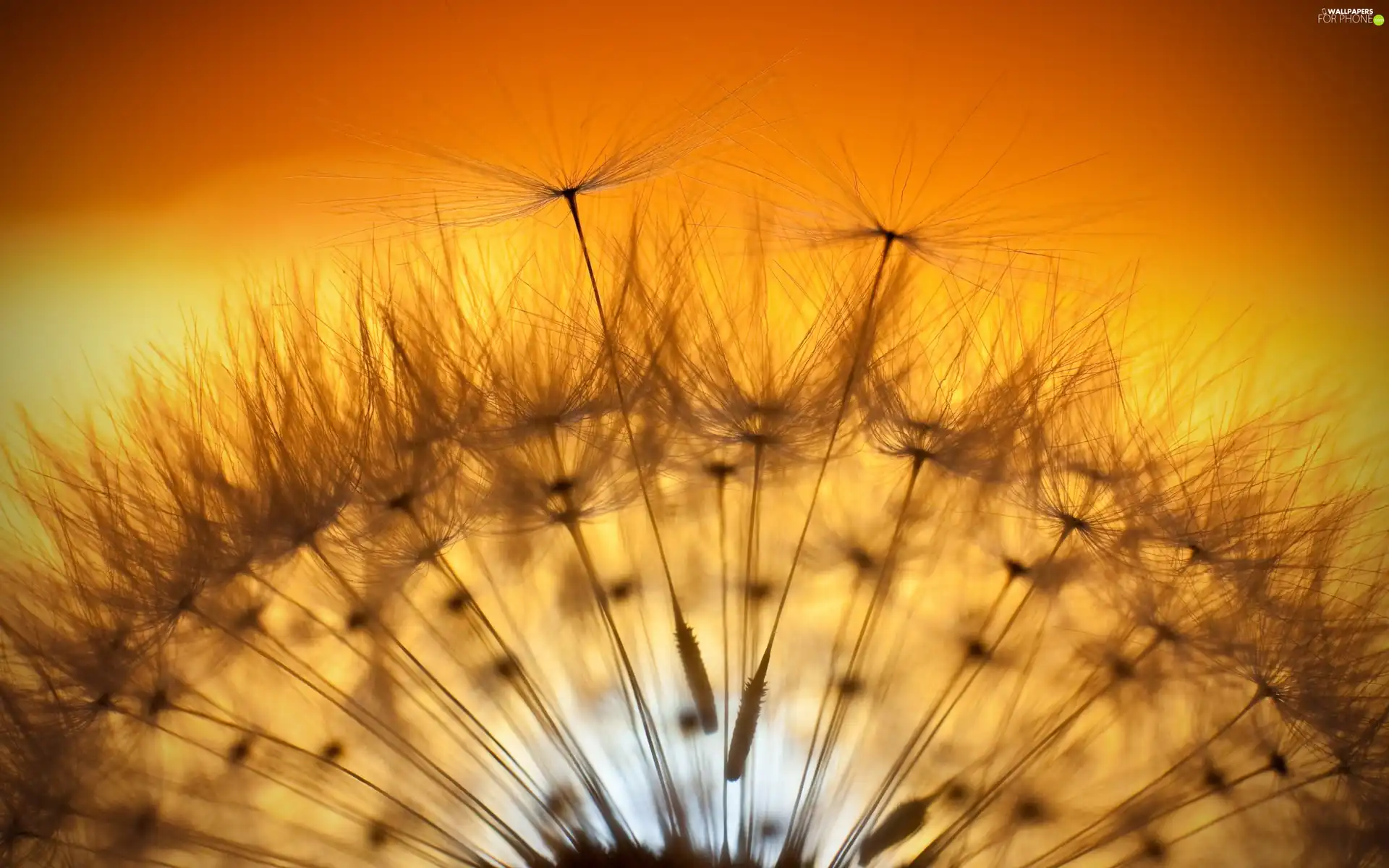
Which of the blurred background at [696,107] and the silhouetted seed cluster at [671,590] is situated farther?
the blurred background at [696,107]

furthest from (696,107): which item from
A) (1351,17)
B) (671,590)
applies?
(1351,17)

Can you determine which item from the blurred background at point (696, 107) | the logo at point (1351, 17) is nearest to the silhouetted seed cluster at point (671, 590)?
the blurred background at point (696, 107)

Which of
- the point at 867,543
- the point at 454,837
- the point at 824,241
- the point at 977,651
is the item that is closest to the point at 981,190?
the point at 824,241

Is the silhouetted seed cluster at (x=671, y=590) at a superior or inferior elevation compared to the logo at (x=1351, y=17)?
inferior

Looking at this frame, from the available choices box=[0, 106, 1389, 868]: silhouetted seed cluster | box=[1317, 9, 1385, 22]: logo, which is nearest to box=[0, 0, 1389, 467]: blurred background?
box=[1317, 9, 1385, 22]: logo

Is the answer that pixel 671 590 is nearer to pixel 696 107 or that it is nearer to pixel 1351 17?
pixel 696 107

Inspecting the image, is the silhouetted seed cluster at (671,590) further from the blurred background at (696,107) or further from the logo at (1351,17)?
the logo at (1351,17)
